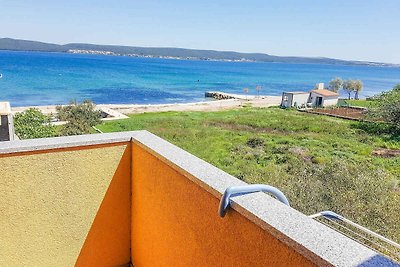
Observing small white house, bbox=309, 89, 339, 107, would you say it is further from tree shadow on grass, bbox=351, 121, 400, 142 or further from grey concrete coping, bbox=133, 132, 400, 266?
grey concrete coping, bbox=133, 132, 400, 266

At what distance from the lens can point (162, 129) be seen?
69.3ft

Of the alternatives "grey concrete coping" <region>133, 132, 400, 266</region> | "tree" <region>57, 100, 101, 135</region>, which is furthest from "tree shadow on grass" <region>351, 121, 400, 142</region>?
"grey concrete coping" <region>133, 132, 400, 266</region>

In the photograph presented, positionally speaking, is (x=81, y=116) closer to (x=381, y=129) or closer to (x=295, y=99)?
(x=381, y=129)

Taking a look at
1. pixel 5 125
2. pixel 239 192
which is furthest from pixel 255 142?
pixel 239 192

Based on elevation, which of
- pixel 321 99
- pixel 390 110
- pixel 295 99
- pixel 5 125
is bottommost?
pixel 295 99

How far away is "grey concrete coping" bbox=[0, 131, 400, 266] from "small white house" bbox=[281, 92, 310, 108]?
33.3 metres

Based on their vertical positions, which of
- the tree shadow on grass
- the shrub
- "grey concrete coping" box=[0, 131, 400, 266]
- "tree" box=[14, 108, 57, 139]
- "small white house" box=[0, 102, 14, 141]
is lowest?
the shrub

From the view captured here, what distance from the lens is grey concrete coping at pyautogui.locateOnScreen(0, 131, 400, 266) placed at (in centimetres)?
118

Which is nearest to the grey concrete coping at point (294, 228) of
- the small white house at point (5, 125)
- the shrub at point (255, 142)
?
the small white house at point (5, 125)

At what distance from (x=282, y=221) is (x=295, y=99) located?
1364 inches

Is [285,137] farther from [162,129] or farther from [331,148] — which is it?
[162,129]

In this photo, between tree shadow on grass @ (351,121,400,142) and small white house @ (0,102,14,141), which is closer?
small white house @ (0,102,14,141)

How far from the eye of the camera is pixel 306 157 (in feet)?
50.3

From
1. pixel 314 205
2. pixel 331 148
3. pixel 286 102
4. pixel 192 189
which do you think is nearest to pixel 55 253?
pixel 192 189
